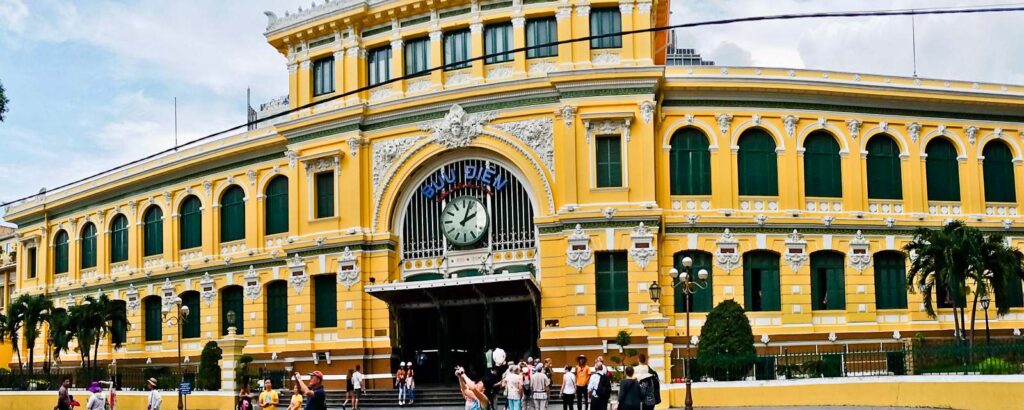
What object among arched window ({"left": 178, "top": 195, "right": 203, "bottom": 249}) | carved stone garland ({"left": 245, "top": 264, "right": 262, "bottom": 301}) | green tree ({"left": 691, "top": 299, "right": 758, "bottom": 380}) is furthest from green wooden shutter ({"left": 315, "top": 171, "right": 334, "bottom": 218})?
green tree ({"left": 691, "top": 299, "right": 758, "bottom": 380})

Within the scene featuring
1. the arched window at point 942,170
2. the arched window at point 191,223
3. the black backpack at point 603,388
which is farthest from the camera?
the arched window at point 191,223

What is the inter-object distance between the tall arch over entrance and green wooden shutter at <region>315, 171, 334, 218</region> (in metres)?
3.15

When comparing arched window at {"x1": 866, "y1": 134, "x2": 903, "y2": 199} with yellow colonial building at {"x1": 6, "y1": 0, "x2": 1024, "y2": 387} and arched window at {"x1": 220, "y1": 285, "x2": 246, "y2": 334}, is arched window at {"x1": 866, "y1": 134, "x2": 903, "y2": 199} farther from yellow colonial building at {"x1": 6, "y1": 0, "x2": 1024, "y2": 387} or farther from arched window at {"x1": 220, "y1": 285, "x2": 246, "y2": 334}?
arched window at {"x1": 220, "y1": 285, "x2": 246, "y2": 334}

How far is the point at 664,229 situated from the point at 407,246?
10.2 metres

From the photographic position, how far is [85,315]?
5766cm

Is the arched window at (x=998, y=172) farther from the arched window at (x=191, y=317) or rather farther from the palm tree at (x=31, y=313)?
the palm tree at (x=31, y=313)

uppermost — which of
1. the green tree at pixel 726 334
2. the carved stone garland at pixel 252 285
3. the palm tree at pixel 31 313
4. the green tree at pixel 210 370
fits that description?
the carved stone garland at pixel 252 285

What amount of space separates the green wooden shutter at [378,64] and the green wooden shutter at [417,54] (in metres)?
0.91

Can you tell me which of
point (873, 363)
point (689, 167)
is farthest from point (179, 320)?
point (873, 363)

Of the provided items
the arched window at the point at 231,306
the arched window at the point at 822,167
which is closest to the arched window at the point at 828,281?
the arched window at the point at 822,167

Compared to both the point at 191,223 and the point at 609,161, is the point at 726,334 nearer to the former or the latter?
the point at 609,161

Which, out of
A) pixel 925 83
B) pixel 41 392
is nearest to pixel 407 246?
pixel 41 392

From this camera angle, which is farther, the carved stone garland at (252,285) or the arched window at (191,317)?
the arched window at (191,317)

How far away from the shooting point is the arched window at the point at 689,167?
4794cm
